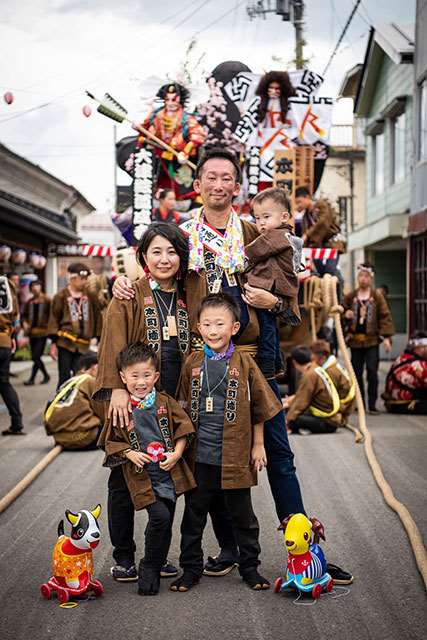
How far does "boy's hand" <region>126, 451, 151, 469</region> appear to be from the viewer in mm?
4477

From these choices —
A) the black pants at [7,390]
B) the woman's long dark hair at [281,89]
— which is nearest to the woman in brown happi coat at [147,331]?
the black pants at [7,390]

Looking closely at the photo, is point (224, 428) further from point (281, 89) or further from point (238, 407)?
point (281, 89)

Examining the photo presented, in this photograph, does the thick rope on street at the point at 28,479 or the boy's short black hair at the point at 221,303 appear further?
the thick rope on street at the point at 28,479

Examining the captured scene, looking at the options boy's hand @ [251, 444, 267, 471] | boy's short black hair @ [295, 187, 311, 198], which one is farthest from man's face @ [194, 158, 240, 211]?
boy's short black hair @ [295, 187, 311, 198]

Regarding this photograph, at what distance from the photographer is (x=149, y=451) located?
4527mm

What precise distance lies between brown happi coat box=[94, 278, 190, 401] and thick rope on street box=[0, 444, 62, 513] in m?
2.00

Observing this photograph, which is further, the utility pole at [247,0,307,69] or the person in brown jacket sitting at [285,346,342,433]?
the utility pole at [247,0,307,69]

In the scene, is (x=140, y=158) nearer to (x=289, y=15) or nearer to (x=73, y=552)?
(x=73, y=552)

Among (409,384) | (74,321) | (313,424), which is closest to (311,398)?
(313,424)

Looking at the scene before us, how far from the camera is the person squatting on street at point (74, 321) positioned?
1129cm

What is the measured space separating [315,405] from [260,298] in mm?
5327

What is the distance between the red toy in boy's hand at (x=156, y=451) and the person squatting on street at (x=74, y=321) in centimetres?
685

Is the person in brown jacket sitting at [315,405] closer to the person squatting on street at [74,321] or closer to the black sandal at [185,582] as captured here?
the person squatting on street at [74,321]

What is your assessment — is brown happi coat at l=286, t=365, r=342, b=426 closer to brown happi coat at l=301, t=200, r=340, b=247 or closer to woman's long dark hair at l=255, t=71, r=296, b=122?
brown happi coat at l=301, t=200, r=340, b=247
